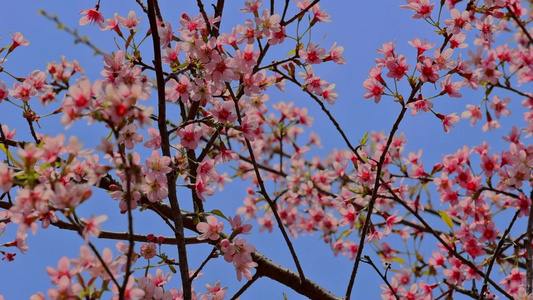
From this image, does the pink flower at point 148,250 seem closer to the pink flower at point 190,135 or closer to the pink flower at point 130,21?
the pink flower at point 190,135

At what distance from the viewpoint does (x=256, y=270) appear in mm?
2816

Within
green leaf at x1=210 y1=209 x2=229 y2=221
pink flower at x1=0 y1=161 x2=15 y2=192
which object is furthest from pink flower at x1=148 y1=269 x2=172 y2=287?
pink flower at x1=0 y1=161 x2=15 y2=192

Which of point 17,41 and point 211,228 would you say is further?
point 17,41

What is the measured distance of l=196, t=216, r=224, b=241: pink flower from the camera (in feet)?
7.35

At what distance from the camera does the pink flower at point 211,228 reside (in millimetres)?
2240

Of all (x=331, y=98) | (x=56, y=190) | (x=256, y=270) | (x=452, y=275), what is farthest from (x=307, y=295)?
(x=56, y=190)

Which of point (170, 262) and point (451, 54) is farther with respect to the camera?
point (451, 54)

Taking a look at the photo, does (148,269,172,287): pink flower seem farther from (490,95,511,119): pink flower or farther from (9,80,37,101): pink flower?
(490,95,511,119): pink flower

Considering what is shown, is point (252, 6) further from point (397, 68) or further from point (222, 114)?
point (397, 68)

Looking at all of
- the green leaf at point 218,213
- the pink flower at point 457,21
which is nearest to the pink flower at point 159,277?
the green leaf at point 218,213

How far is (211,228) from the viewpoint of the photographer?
226cm

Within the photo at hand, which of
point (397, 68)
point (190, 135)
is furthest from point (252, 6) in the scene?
point (397, 68)

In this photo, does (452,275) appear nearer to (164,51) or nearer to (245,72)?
(245,72)

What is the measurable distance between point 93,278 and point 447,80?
201 centimetres
